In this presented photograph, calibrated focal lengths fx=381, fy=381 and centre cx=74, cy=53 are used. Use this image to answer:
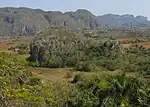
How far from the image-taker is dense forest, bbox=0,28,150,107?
1238 centimetres

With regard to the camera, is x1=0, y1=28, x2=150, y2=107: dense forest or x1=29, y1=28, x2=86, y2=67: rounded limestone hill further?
x1=29, y1=28, x2=86, y2=67: rounded limestone hill

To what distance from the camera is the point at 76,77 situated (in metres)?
19.4

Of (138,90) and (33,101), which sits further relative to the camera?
(33,101)

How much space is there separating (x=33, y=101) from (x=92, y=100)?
2.24 metres

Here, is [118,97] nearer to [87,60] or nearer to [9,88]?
[9,88]

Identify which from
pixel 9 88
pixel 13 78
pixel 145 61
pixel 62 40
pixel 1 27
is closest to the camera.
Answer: pixel 9 88

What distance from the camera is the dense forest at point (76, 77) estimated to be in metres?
12.4

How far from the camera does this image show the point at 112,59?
85.1ft

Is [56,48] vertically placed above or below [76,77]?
above

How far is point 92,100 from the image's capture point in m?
12.4

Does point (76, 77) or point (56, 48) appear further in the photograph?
point (56, 48)

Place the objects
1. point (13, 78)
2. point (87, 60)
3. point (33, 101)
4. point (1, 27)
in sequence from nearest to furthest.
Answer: point (33, 101), point (13, 78), point (87, 60), point (1, 27)

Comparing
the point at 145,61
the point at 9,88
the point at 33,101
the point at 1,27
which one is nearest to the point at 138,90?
the point at 33,101

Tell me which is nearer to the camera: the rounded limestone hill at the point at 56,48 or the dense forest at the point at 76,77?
the dense forest at the point at 76,77
